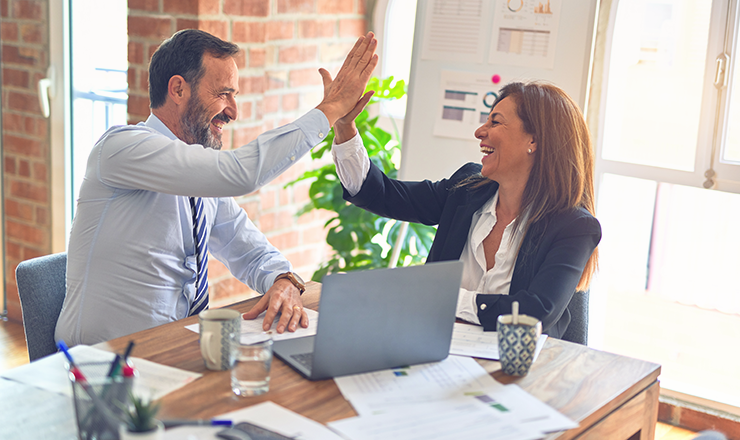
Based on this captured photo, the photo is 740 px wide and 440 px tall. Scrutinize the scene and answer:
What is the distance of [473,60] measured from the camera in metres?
2.66

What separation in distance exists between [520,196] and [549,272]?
33cm

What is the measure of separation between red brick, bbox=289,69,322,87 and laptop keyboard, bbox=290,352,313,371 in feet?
6.42

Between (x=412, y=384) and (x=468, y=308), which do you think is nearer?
(x=412, y=384)

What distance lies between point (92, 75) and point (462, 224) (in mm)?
2175

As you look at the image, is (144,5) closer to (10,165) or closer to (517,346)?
(10,165)

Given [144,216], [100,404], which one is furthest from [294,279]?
[100,404]

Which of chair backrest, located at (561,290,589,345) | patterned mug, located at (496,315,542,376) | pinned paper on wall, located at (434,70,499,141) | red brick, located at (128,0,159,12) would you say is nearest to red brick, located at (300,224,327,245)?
pinned paper on wall, located at (434,70,499,141)

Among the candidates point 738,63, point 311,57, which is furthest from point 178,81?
point 738,63

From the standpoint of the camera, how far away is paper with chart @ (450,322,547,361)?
1456 mm

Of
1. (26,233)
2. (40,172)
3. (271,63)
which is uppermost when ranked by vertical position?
(271,63)

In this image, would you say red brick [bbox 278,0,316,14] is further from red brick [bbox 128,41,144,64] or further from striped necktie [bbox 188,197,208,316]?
striped necktie [bbox 188,197,208,316]

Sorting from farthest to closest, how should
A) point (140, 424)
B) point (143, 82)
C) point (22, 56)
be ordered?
1. point (22, 56)
2. point (143, 82)
3. point (140, 424)

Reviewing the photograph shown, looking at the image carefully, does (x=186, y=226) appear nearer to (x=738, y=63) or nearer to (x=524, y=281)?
(x=524, y=281)

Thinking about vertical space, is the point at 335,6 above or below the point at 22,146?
above
